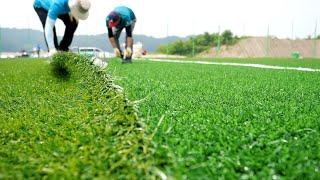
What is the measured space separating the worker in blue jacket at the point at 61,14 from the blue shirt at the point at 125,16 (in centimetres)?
135

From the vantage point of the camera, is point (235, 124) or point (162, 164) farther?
point (235, 124)

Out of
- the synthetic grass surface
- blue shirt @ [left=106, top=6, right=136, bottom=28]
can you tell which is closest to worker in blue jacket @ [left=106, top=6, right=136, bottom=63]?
blue shirt @ [left=106, top=6, right=136, bottom=28]

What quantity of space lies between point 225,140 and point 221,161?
220mm

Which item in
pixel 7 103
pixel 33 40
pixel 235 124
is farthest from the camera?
pixel 33 40

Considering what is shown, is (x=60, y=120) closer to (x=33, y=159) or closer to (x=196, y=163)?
(x=33, y=159)

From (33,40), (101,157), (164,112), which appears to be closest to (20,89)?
(164,112)

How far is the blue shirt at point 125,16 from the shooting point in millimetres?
8020

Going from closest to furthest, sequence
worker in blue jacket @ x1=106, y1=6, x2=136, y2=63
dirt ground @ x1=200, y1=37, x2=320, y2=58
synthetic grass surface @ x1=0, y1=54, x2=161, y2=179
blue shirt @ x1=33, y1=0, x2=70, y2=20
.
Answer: synthetic grass surface @ x1=0, y1=54, x2=161, y2=179 → blue shirt @ x1=33, y1=0, x2=70, y2=20 → worker in blue jacket @ x1=106, y1=6, x2=136, y2=63 → dirt ground @ x1=200, y1=37, x2=320, y2=58

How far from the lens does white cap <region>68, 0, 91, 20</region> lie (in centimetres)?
627

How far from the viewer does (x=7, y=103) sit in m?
2.41

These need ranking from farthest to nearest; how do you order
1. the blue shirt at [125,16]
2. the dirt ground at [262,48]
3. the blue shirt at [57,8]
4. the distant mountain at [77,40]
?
the distant mountain at [77,40] → the dirt ground at [262,48] → the blue shirt at [125,16] → the blue shirt at [57,8]

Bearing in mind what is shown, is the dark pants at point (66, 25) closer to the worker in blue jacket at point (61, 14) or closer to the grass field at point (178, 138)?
the worker in blue jacket at point (61, 14)

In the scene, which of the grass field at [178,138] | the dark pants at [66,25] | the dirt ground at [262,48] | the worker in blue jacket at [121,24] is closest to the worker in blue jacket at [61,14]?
the dark pants at [66,25]

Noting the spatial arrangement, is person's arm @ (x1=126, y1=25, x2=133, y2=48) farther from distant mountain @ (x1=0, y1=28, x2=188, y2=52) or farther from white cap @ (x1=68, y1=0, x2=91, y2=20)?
distant mountain @ (x1=0, y1=28, x2=188, y2=52)
